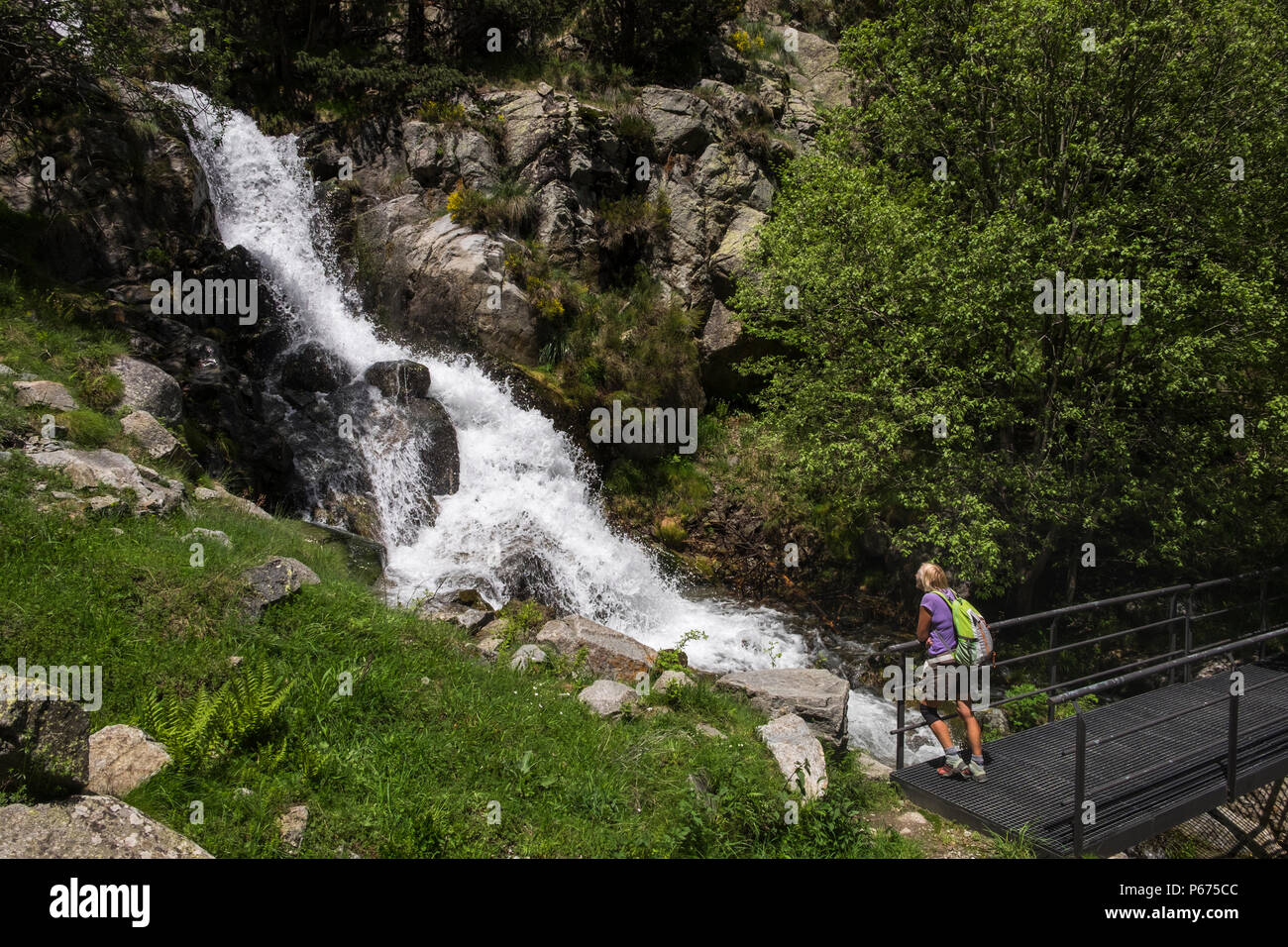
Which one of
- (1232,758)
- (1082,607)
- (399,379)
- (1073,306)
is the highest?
(1073,306)

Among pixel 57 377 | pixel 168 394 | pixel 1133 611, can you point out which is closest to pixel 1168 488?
pixel 1133 611

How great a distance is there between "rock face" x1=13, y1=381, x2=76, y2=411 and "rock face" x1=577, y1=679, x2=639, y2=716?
7.47 metres

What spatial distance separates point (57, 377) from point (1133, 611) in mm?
18206

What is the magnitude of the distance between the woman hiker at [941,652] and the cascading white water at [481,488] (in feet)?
12.6

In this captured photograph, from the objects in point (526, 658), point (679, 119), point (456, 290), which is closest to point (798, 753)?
point (526, 658)

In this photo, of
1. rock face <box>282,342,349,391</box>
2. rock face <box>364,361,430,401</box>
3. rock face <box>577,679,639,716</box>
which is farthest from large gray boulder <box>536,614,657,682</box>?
rock face <box>282,342,349,391</box>

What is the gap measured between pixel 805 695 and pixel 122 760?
21.2 feet

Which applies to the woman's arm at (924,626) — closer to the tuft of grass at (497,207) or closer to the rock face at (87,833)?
the rock face at (87,833)

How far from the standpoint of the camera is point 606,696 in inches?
290

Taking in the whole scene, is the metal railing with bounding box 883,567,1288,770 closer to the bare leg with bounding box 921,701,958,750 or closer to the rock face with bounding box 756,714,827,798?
the bare leg with bounding box 921,701,958,750

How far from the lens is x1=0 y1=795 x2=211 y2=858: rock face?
351cm

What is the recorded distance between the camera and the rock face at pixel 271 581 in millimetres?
6817

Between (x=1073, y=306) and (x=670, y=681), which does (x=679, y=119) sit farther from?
(x=670, y=681)

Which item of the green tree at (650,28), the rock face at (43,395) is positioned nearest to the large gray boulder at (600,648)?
the rock face at (43,395)
